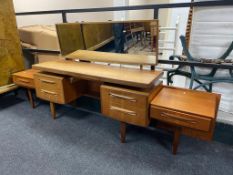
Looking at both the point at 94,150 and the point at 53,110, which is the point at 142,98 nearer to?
the point at 94,150

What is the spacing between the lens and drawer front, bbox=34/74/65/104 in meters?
1.75

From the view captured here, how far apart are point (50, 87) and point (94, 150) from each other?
73 cm

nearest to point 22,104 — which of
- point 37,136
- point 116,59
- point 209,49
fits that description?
point 37,136

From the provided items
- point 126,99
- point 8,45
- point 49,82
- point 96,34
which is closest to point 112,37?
point 96,34

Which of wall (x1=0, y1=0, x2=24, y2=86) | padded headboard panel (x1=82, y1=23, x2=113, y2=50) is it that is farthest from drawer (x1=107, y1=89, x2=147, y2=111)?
wall (x1=0, y1=0, x2=24, y2=86)

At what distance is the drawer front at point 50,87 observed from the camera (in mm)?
1747

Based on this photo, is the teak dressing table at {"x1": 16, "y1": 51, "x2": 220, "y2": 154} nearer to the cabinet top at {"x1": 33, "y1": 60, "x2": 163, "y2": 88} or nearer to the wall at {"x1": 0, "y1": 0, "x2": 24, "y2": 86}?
the cabinet top at {"x1": 33, "y1": 60, "x2": 163, "y2": 88}

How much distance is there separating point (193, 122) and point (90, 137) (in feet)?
3.06

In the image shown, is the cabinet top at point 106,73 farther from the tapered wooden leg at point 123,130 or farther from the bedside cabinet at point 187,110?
the tapered wooden leg at point 123,130

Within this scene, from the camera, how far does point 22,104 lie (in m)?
2.40

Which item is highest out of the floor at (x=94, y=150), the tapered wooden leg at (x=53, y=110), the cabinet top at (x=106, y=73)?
the cabinet top at (x=106, y=73)

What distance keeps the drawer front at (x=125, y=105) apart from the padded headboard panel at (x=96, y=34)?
1.66 ft

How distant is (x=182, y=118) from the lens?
1.24 metres

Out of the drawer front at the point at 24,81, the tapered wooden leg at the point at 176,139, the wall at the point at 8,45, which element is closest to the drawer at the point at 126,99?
the tapered wooden leg at the point at 176,139
